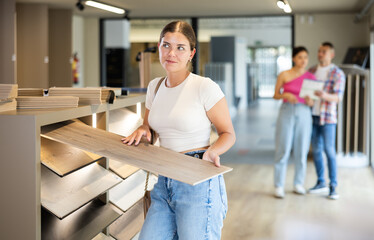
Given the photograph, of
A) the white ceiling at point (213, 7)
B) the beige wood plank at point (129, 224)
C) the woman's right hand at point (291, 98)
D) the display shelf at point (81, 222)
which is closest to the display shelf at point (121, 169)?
the display shelf at point (81, 222)

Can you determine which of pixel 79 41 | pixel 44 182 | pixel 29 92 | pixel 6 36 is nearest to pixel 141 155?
pixel 44 182

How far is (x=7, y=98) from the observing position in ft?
7.30

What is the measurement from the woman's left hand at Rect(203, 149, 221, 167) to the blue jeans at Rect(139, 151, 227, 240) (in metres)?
0.09

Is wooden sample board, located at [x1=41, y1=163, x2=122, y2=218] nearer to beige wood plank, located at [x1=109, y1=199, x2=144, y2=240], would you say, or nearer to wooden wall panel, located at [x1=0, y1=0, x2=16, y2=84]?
beige wood plank, located at [x1=109, y1=199, x2=144, y2=240]

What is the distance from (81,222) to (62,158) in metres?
0.46

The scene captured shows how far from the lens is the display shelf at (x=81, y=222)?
2441mm

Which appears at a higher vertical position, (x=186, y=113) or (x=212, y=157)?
(x=186, y=113)

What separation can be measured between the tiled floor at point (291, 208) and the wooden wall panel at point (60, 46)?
430cm

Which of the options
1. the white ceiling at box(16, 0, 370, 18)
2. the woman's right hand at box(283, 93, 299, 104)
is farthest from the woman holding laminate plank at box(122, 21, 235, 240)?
the white ceiling at box(16, 0, 370, 18)

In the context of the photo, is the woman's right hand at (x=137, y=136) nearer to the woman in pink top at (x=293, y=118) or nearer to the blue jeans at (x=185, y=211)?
the blue jeans at (x=185, y=211)

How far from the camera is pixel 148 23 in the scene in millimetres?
14359

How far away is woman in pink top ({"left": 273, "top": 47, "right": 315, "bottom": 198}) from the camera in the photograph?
5.45 m

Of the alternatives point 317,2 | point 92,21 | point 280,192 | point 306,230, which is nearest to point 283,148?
point 280,192

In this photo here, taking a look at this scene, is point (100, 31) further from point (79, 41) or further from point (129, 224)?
point (129, 224)
